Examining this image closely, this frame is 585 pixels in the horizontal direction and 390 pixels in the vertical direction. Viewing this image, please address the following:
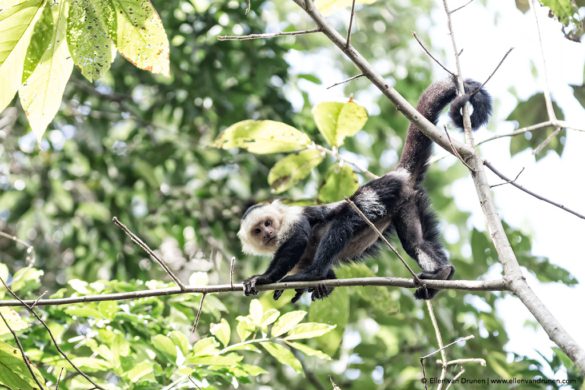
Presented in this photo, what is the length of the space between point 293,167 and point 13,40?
1926 millimetres

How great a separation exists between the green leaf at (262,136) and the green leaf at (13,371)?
1.49 m

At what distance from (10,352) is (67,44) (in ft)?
3.80

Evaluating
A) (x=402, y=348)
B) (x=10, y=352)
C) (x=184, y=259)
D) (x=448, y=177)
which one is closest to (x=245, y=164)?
(x=184, y=259)

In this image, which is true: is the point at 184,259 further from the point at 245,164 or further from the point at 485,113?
the point at 485,113

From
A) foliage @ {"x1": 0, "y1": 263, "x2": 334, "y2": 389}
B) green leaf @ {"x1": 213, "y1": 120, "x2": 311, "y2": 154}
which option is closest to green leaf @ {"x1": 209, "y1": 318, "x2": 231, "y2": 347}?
foliage @ {"x1": 0, "y1": 263, "x2": 334, "y2": 389}

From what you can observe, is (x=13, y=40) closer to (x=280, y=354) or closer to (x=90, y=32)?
(x=90, y=32)

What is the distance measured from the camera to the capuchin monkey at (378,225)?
381 cm

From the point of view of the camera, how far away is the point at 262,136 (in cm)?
359

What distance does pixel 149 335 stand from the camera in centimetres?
366

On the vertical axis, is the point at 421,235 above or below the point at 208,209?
above

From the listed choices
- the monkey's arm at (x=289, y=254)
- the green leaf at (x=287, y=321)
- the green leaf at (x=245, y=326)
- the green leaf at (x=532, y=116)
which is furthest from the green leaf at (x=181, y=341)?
the green leaf at (x=532, y=116)

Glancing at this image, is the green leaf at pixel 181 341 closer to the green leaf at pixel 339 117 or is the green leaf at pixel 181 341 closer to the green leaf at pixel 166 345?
the green leaf at pixel 166 345

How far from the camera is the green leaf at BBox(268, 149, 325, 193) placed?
3.90 meters

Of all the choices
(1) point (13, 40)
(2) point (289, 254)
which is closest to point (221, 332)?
(2) point (289, 254)
